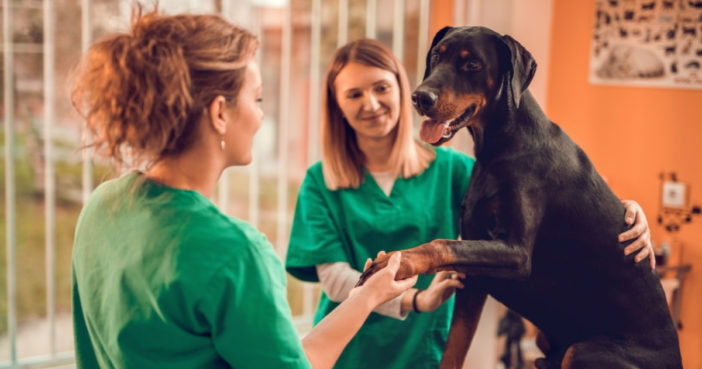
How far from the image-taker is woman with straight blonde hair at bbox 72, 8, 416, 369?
96cm

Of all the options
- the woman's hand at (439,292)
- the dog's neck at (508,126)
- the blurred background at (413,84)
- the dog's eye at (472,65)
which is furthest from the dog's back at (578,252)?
the blurred background at (413,84)

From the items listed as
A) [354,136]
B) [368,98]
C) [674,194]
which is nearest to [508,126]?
[368,98]

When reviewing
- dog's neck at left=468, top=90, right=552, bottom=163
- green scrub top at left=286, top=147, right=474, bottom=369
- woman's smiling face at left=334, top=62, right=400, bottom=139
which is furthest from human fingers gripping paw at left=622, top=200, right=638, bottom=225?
woman's smiling face at left=334, top=62, right=400, bottom=139

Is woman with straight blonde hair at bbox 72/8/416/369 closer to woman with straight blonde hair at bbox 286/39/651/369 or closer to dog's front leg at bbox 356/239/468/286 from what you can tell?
dog's front leg at bbox 356/239/468/286

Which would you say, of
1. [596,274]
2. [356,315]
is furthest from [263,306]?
[596,274]

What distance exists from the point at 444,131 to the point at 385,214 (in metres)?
0.52

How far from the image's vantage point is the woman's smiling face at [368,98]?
1.54m

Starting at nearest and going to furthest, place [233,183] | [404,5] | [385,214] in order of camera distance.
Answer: [385,214] < [404,5] < [233,183]

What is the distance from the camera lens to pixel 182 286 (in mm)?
955

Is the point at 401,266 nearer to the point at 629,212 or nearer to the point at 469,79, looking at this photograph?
the point at 469,79

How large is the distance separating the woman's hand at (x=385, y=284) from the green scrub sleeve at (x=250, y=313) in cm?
14

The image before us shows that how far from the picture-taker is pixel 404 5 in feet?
10.1

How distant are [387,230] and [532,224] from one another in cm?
51

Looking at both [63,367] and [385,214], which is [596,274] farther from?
[63,367]
